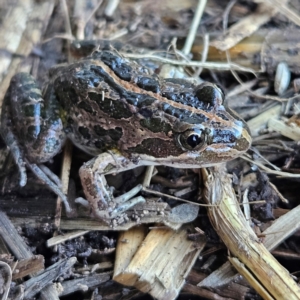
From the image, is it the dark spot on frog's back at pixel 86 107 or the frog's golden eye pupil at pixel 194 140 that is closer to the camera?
the frog's golden eye pupil at pixel 194 140

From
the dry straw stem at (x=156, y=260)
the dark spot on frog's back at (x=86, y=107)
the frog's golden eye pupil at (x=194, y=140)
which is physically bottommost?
the dry straw stem at (x=156, y=260)

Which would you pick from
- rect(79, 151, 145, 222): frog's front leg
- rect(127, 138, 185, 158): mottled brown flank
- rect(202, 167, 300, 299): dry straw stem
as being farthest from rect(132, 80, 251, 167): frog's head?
rect(79, 151, 145, 222): frog's front leg

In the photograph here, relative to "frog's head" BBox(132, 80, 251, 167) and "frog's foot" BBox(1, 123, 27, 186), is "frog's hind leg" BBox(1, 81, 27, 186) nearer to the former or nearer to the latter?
"frog's foot" BBox(1, 123, 27, 186)

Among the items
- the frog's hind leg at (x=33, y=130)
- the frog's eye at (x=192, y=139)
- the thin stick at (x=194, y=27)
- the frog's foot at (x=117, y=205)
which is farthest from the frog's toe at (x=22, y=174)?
the thin stick at (x=194, y=27)

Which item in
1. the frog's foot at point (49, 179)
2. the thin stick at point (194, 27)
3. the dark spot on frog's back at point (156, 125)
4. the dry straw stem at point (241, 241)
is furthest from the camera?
the thin stick at point (194, 27)

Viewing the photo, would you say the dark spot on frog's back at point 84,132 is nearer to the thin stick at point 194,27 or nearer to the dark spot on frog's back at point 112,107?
the dark spot on frog's back at point 112,107

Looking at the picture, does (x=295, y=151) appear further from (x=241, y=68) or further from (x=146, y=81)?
(x=146, y=81)
